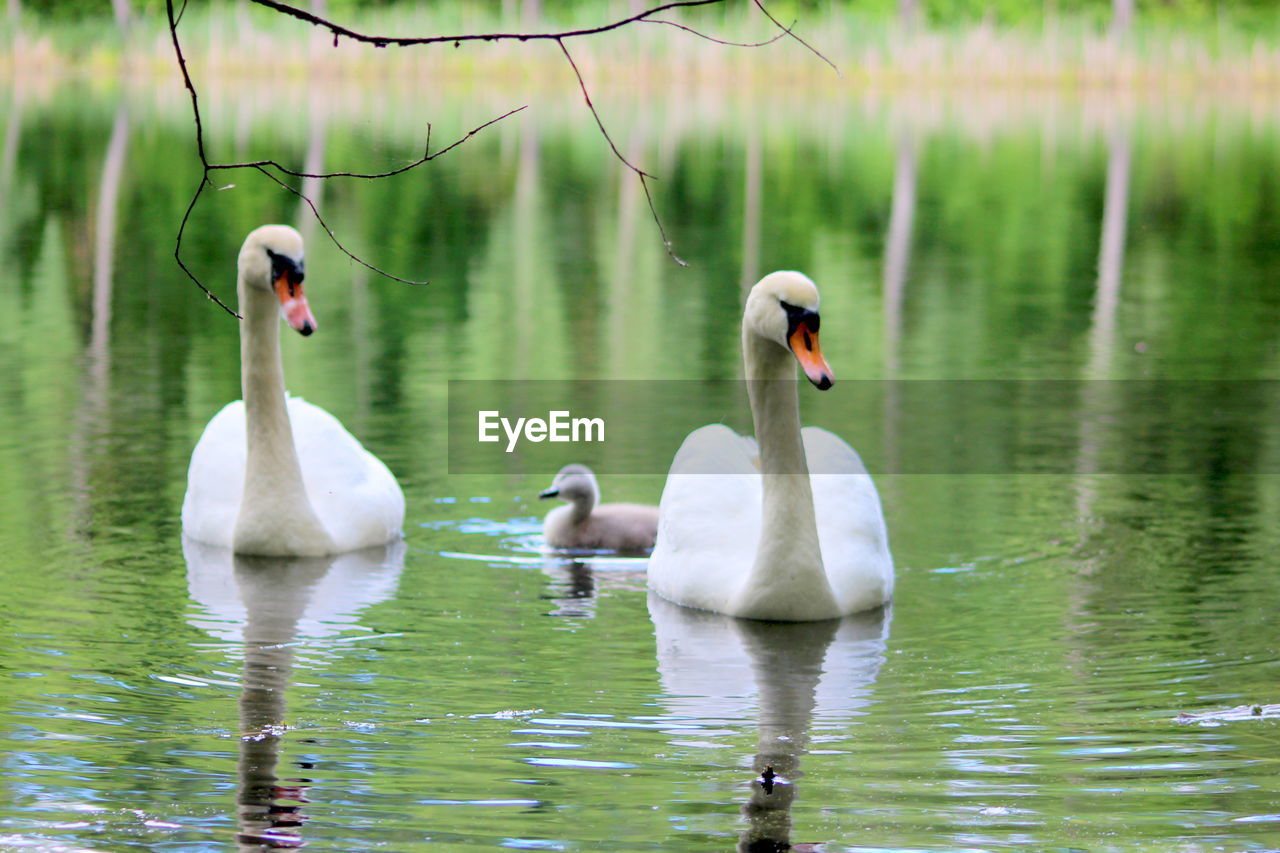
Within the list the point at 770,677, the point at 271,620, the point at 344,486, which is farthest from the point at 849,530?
the point at 344,486

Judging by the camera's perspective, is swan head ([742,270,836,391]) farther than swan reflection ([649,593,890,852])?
Yes

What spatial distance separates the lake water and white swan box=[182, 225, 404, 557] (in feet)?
0.45

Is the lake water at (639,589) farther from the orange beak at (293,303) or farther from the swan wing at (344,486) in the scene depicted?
the orange beak at (293,303)

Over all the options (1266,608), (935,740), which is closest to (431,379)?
(1266,608)

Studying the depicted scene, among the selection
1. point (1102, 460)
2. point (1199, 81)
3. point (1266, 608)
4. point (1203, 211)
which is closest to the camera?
point (1266, 608)

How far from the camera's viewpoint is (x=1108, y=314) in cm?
1806

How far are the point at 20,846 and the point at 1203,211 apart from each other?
2322 centimetres

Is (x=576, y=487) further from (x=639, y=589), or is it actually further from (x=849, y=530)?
(x=849, y=530)

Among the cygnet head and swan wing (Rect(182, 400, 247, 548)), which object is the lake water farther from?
the cygnet head

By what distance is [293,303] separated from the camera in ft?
29.4

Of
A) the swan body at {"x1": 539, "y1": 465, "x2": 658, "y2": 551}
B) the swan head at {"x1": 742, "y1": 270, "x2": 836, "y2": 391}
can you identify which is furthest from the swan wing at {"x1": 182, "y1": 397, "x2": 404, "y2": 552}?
the swan head at {"x1": 742, "y1": 270, "x2": 836, "y2": 391}

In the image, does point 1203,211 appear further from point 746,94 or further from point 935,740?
point 746,94

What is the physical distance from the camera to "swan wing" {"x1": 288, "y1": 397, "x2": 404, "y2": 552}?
9.54m

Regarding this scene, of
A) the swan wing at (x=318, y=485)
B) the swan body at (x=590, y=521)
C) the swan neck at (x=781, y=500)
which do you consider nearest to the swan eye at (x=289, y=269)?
the swan wing at (x=318, y=485)
